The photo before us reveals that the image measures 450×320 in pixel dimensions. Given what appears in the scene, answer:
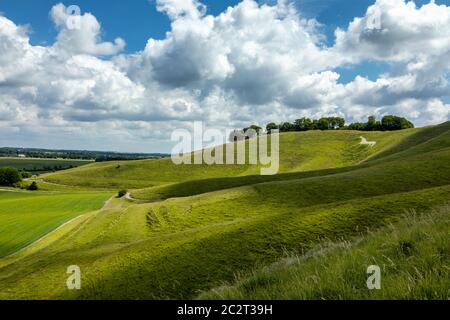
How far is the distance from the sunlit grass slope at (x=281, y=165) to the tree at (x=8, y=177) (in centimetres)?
1403

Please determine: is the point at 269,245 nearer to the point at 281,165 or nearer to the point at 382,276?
the point at 382,276

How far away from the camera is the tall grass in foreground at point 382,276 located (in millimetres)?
5969

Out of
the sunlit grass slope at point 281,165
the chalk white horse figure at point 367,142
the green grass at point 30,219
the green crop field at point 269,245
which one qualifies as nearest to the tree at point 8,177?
the sunlit grass slope at point 281,165

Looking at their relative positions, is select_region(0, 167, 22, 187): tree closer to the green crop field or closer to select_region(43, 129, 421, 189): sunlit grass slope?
select_region(43, 129, 421, 189): sunlit grass slope

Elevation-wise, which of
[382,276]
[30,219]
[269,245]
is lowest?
[30,219]

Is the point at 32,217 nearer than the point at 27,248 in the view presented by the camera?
No

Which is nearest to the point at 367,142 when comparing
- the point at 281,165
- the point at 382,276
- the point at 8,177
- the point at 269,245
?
the point at 281,165

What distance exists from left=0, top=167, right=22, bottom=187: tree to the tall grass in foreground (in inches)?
7394

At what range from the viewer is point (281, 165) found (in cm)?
14650

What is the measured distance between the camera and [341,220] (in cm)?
1941

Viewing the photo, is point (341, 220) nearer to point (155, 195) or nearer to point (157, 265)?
point (157, 265)

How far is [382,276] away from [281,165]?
141m

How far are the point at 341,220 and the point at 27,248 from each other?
4190 cm
